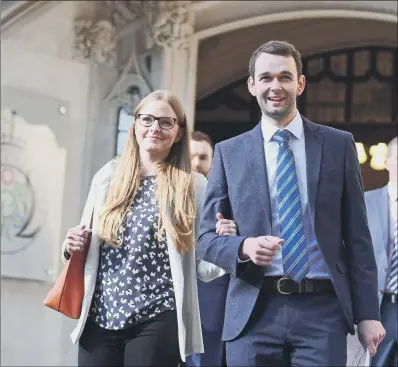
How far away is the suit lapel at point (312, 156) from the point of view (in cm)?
416

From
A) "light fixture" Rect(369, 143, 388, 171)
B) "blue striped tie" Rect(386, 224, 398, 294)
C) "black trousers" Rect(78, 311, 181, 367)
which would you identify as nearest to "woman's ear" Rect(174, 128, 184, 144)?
"black trousers" Rect(78, 311, 181, 367)

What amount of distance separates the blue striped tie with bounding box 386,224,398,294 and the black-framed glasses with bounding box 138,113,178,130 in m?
2.36

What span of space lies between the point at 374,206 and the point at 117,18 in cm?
386

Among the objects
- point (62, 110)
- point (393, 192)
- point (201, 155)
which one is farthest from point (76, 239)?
point (62, 110)

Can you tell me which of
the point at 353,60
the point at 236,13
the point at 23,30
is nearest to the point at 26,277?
the point at 23,30

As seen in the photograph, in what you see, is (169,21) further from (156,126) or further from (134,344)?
(134,344)

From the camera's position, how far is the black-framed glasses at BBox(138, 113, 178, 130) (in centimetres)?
463

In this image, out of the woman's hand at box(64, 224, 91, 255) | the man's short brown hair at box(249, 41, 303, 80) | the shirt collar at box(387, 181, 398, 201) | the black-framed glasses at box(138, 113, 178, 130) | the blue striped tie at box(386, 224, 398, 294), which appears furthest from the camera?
the shirt collar at box(387, 181, 398, 201)

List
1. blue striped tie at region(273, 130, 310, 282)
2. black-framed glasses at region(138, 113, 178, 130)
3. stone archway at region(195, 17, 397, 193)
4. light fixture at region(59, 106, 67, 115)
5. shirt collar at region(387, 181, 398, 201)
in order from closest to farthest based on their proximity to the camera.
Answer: blue striped tie at region(273, 130, 310, 282)
black-framed glasses at region(138, 113, 178, 130)
shirt collar at region(387, 181, 398, 201)
light fixture at region(59, 106, 67, 115)
stone archway at region(195, 17, 397, 193)

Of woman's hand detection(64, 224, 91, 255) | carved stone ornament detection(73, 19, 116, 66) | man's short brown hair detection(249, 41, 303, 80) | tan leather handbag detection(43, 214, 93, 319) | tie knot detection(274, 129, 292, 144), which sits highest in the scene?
carved stone ornament detection(73, 19, 116, 66)

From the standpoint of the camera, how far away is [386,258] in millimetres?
6574

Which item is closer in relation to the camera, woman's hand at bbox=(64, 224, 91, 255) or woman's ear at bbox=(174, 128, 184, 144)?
woman's hand at bbox=(64, 224, 91, 255)

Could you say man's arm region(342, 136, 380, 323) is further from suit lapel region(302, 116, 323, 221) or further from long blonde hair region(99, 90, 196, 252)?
long blonde hair region(99, 90, 196, 252)

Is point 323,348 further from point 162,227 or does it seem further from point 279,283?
point 162,227
